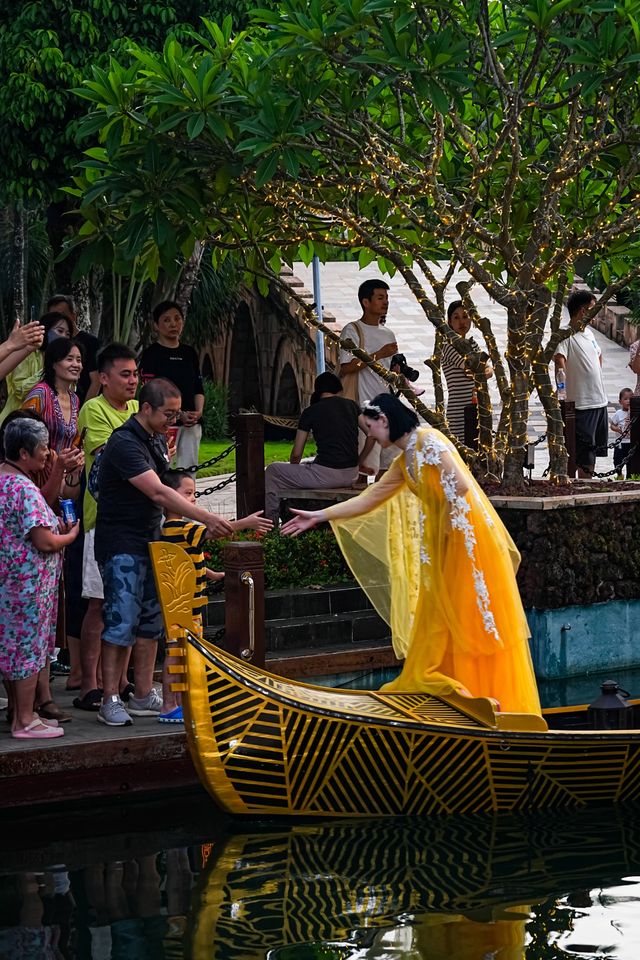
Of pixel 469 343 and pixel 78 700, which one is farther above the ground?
pixel 469 343

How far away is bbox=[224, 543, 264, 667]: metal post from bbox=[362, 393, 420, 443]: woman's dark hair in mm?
1219

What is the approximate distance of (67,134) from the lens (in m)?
15.2

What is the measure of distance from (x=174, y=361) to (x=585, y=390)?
181 inches

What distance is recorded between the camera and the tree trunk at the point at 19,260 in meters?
21.1

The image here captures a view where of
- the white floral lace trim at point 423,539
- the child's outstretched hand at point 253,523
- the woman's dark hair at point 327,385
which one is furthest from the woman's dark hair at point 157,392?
the woman's dark hair at point 327,385

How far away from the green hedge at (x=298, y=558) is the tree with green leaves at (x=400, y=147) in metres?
1.34

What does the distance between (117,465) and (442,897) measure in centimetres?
273

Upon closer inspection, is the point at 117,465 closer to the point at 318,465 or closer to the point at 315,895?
the point at 315,895

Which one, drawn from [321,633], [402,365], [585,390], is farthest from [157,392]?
[585,390]

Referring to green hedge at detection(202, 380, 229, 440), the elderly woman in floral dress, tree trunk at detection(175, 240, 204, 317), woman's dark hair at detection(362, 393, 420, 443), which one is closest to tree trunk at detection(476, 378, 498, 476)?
woman's dark hair at detection(362, 393, 420, 443)

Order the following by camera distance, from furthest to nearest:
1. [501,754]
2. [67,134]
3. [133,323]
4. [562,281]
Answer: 1. [133,323]
2. [67,134]
3. [562,281]
4. [501,754]

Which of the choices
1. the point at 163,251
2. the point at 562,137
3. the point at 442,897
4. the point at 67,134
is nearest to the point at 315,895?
the point at 442,897

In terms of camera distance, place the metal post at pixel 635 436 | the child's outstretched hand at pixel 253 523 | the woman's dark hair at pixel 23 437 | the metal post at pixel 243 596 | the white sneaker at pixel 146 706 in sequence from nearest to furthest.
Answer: the child's outstretched hand at pixel 253 523, the woman's dark hair at pixel 23 437, the white sneaker at pixel 146 706, the metal post at pixel 243 596, the metal post at pixel 635 436

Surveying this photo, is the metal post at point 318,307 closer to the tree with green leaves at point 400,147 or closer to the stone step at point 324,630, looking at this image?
the tree with green leaves at point 400,147
